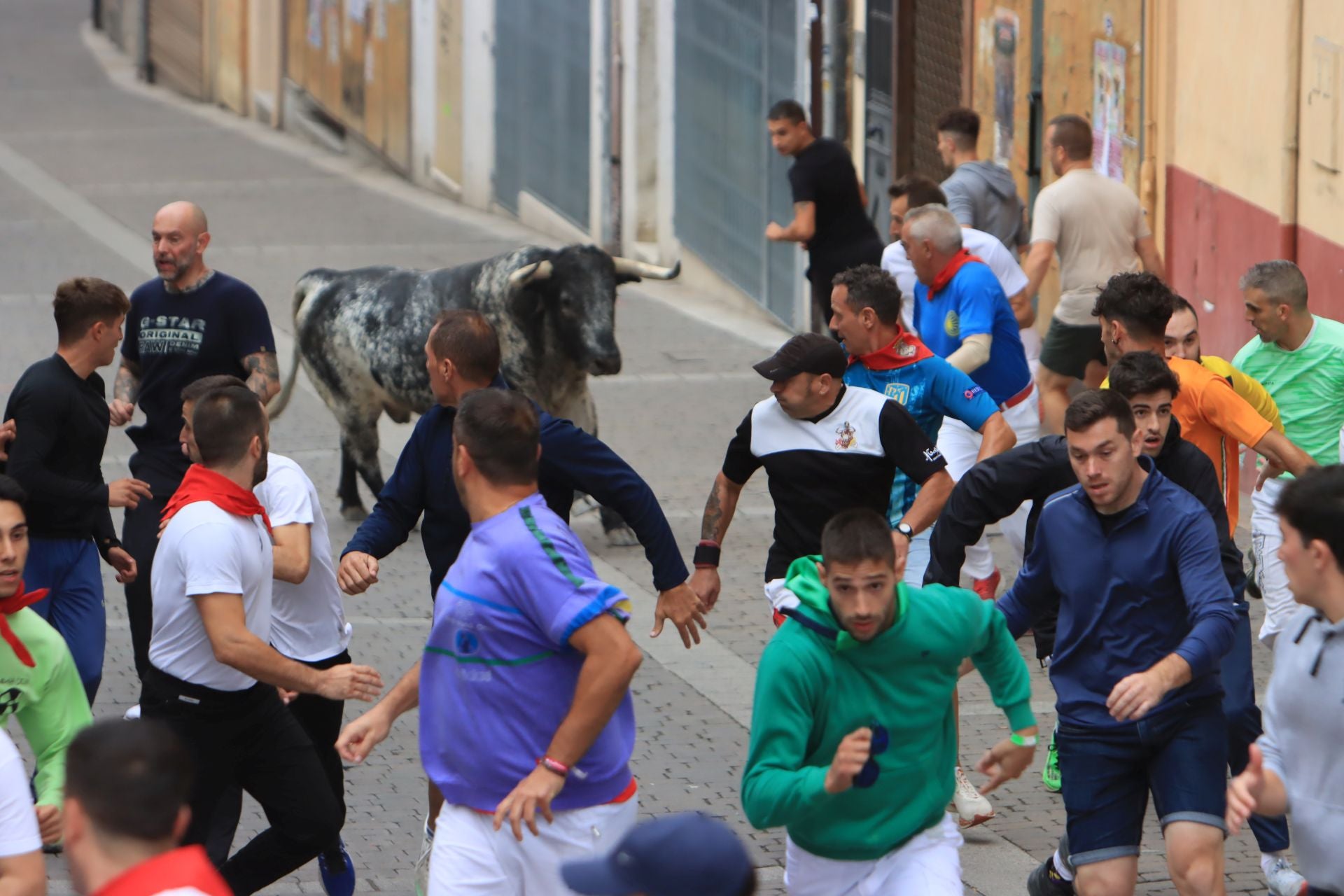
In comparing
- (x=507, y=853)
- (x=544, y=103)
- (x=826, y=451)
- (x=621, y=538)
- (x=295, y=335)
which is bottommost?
(x=621, y=538)

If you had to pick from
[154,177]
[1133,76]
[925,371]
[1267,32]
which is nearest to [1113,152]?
[1133,76]

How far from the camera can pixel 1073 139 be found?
11.7 meters

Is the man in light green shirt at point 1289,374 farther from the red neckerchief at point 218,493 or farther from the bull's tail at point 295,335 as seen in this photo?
the bull's tail at point 295,335

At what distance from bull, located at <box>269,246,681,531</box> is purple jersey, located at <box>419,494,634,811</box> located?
6636 mm

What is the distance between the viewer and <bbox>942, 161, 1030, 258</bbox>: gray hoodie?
1221 cm

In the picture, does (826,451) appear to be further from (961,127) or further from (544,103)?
(544,103)

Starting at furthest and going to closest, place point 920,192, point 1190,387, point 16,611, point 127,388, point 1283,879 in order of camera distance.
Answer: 1. point 920,192
2. point 127,388
3. point 1190,387
4. point 1283,879
5. point 16,611

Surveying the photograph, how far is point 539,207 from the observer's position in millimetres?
25094

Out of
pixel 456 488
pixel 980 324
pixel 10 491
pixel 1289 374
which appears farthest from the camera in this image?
pixel 980 324

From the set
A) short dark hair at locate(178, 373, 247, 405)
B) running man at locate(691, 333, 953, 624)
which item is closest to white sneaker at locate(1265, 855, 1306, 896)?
running man at locate(691, 333, 953, 624)

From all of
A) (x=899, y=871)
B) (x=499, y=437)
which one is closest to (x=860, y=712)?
(x=899, y=871)

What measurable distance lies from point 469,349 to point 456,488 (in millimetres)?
429

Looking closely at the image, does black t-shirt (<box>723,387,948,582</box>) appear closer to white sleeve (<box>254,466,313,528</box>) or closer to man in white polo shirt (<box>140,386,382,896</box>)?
white sleeve (<box>254,466,313,528</box>)

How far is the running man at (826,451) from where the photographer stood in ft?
23.3
